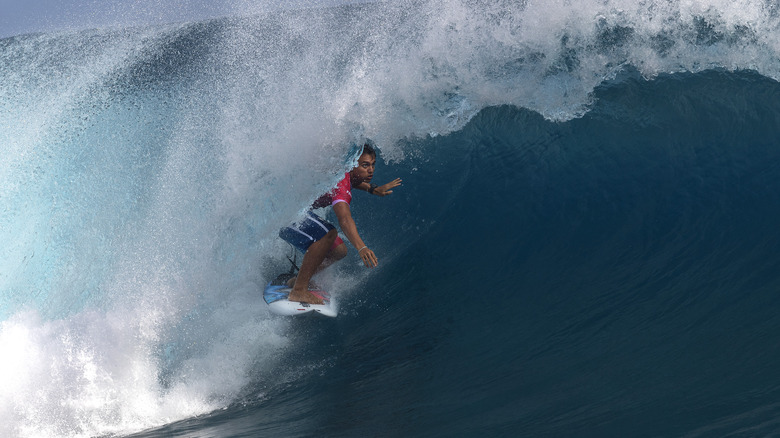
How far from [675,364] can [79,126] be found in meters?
6.76

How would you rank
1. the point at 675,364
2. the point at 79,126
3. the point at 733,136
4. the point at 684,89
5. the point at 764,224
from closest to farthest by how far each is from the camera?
the point at 675,364
the point at 764,224
the point at 733,136
the point at 684,89
the point at 79,126

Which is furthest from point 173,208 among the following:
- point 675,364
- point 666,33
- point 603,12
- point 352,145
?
point 666,33

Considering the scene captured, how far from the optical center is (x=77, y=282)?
5.27m

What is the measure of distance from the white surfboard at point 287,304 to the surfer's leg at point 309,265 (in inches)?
1.7

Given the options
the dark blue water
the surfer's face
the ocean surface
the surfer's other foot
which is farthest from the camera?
the surfer's other foot

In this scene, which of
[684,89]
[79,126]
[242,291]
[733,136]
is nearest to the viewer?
[242,291]

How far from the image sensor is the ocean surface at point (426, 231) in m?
3.74

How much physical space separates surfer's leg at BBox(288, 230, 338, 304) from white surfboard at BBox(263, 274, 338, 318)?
0.14 feet

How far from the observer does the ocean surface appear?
374 cm

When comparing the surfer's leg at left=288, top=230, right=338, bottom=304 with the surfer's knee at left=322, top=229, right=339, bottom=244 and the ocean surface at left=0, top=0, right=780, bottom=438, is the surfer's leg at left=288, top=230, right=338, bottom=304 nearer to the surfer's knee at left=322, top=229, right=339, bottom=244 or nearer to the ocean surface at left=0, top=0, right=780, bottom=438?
the surfer's knee at left=322, top=229, right=339, bottom=244

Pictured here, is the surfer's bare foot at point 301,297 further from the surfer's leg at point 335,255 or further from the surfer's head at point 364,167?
the surfer's head at point 364,167

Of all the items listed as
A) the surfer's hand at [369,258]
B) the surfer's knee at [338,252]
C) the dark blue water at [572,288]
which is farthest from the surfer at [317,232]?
the surfer's hand at [369,258]

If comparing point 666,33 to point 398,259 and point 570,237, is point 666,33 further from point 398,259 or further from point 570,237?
point 398,259

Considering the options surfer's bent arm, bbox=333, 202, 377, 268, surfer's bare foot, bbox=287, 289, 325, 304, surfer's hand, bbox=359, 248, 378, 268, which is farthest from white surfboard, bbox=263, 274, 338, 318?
surfer's hand, bbox=359, 248, 378, 268
